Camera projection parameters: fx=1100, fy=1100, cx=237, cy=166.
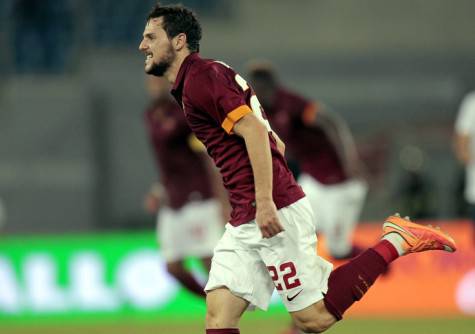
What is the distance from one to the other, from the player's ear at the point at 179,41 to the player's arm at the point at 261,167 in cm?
56

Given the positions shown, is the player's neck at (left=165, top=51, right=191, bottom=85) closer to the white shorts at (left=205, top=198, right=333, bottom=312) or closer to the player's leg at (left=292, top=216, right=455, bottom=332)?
the white shorts at (left=205, top=198, right=333, bottom=312)

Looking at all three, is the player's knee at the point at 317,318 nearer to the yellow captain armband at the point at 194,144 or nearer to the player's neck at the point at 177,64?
the player's neck at the point at 177,64

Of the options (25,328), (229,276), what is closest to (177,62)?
(229,276)

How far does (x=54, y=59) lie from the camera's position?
764 inches

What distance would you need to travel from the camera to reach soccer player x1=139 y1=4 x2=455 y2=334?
18.3ft

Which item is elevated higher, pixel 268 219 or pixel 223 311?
pixel 268 219

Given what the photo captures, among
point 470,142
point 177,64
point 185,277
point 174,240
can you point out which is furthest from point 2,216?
point 177,64

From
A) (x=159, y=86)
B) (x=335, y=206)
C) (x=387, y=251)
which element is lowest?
(x=335, y=206)

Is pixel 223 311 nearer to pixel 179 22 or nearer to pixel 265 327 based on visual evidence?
pixel 179 22

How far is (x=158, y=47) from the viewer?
5645 millimetres

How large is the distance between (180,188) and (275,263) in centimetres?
394

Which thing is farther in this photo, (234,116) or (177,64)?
(177,64)

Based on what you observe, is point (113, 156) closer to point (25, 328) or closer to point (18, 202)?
point (18, 202)

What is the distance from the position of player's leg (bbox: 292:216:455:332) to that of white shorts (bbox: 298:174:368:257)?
12.9ft
